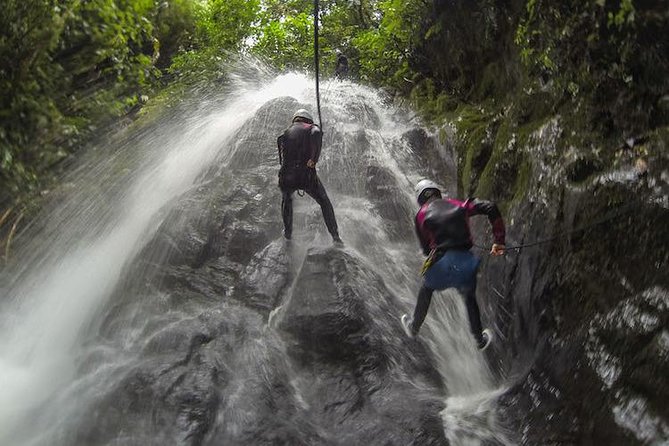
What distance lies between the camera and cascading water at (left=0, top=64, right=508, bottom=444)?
580 centimetres

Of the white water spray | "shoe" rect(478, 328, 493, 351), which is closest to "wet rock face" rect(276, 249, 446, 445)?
"shoe" rect(478, 328, 493, 351)

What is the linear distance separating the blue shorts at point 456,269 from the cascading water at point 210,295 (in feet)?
4.49

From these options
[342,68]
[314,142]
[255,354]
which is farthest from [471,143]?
[342,68]

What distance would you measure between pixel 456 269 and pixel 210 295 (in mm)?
4164

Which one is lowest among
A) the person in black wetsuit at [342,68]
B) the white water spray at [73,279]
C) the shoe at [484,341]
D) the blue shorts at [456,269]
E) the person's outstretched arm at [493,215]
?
the shoe at [484,341]

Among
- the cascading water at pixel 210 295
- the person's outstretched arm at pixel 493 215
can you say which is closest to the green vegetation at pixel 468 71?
the person's outstretched arm at pixel 493 215

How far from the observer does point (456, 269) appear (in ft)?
18.1

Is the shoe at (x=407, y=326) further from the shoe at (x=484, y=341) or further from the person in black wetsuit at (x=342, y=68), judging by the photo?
the person in black wetsuit at (x=342, y=68)

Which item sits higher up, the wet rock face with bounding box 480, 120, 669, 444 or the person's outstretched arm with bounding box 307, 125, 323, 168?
the person's outstretched arm with bounding box 307, 125, 323, 168

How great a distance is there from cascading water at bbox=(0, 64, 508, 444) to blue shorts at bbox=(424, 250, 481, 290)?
4.49ft

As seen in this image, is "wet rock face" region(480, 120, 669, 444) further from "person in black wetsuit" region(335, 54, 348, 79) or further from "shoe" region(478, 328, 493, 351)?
"person in black wetsuit" region(335, 54, 348, 79)

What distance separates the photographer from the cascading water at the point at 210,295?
19.0 ft

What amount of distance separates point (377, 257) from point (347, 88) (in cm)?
902

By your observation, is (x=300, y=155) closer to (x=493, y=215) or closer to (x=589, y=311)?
(x=493, y=215)
